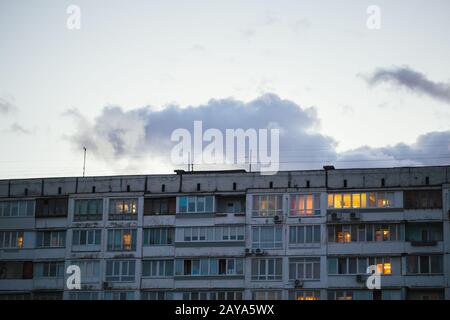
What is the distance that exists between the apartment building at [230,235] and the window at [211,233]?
9 cm

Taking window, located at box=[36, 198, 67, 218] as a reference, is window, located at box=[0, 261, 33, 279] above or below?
below

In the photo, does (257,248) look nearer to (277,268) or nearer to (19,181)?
(277,268)

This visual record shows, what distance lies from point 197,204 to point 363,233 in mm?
15204

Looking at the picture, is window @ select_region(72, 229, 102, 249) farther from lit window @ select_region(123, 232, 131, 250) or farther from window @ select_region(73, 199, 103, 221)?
lit window @ select_region(123, 232, 131, 250)

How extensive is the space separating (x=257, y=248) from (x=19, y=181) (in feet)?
80.9

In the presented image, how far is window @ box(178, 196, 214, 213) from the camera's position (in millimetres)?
82125

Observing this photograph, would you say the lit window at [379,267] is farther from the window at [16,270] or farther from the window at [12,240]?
the window at [12,240]

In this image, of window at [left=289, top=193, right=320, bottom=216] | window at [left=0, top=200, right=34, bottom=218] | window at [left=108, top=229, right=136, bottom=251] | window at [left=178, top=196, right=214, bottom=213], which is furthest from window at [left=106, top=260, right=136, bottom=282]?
window at [left=289, top=193, right=320, bottom=216]

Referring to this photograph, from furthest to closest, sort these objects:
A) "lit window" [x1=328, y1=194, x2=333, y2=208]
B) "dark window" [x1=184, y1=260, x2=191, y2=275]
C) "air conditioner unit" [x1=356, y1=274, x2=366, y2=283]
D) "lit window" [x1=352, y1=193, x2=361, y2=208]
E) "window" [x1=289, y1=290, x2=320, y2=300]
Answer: "dark window" [x1=184, y1=260, x2=191, y2=275] → "lit window" [x1=328, y1=194, x2=333, y2=208] → "lit window" [x1=352, y1=193, x2=361, y2=208] → "window" [x1=289, y1=290, x2=320, y2=300] → "air conditioner unit" [x1=356, y1=274, x2=366, y2=283]

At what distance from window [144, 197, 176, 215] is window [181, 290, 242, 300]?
7.78 m

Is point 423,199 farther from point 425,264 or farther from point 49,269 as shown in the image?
point 49,269

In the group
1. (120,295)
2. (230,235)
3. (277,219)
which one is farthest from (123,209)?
(277,219)

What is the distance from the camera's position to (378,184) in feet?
259
